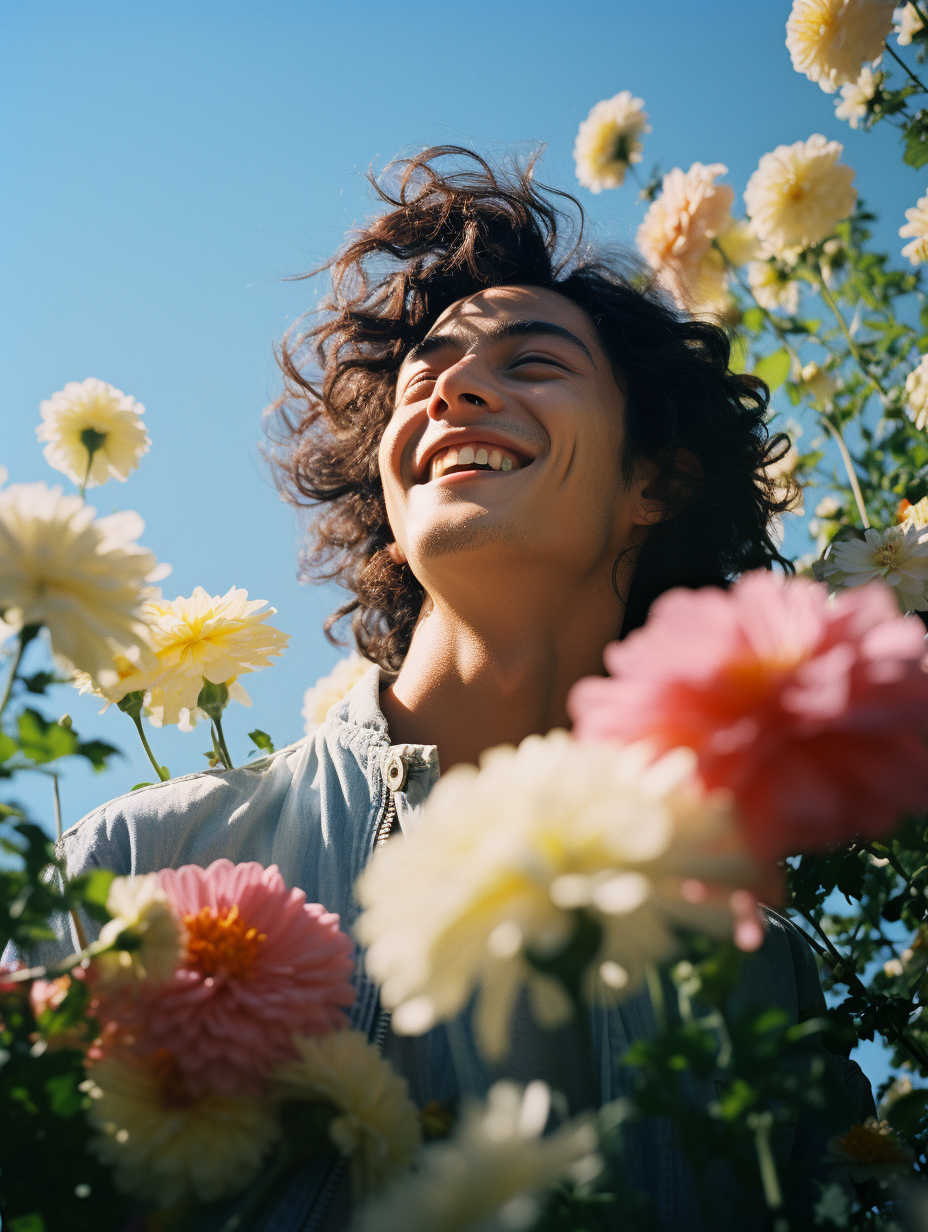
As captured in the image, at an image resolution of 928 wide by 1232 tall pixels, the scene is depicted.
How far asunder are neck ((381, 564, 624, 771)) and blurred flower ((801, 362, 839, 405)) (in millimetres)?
1387

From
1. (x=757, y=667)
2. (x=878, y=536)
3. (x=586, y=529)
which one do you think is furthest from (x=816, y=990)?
(x=757, y=667)

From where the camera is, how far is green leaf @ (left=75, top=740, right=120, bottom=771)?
2.28 feet

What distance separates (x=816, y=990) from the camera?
1.77 metres

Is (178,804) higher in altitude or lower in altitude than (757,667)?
higher

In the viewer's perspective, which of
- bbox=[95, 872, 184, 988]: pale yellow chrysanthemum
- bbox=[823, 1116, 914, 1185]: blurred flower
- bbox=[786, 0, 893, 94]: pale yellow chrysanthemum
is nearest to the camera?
bbox=[95, 872, 184, 988]: pale yellow chrysanthemum

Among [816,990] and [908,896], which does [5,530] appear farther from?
[816,990]

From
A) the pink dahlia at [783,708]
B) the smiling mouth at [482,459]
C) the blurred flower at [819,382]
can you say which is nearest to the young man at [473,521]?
the smiling mouth at [482,459]

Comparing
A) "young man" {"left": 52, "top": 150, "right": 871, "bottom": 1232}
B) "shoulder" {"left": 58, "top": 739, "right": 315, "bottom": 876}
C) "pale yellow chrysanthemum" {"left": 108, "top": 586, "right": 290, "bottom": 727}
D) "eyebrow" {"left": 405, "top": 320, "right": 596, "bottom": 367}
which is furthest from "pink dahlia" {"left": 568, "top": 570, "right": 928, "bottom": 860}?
"eyebrow" {"left": 405, "top": 320, "right": 596, "bottom": 367}

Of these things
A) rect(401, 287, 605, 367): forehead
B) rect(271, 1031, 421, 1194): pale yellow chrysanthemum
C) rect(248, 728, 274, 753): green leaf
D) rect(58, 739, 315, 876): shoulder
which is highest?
rect(401, 287, 605, 367): forehead

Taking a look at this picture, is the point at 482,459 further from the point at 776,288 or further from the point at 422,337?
the point at 776,288

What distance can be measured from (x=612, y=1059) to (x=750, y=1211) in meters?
0.79

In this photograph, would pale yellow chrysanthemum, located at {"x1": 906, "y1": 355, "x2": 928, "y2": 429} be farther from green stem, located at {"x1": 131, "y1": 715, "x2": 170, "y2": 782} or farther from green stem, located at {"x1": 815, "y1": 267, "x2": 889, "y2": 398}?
green stem, located at {"x1": 131, "y1": 715, "x2": 170, "y2": 782}

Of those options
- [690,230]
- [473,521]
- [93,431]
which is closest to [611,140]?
[690,230]

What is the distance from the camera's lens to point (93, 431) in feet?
4.84
